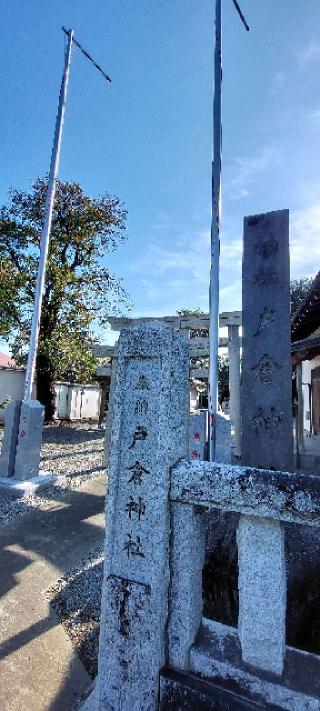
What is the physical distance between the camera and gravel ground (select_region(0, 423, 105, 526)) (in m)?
5.89

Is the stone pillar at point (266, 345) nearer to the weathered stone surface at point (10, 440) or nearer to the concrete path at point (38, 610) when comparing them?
the concrete path at point (38, 610)

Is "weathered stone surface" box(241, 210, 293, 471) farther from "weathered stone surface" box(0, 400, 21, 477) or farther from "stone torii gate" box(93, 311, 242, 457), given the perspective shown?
"weathered stone surface" box(0, 400, 21, 477)

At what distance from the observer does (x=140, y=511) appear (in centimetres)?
164

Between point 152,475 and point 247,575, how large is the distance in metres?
0.56

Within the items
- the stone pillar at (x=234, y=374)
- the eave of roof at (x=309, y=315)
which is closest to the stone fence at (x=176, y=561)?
the eave of roof at (x=309, y=315)

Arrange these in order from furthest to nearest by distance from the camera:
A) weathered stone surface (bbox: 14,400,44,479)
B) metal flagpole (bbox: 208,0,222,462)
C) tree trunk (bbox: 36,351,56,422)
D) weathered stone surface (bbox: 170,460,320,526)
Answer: tree trunk (bbox: 36,351,56,422) → weathered stone surface (bbox: 14,400,44,479) → metal flagpole (bbox: 208,0,222,462) → weathered stone surface (bbox: 170,460,320,526)

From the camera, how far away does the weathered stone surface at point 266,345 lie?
15.8 ft

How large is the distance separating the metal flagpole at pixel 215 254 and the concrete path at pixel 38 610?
7.88 ft

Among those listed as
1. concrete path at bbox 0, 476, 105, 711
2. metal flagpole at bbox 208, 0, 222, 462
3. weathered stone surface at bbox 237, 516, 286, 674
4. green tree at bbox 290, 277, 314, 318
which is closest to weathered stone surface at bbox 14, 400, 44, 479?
concrete path at bbox 0, 476, 105, 711

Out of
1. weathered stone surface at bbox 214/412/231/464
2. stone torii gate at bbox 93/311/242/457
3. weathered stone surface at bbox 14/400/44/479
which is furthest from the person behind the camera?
stone torii gate at bbox 93/311/242/457

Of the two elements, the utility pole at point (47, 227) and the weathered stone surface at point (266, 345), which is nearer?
the weathered stone surface at point (266, 345)

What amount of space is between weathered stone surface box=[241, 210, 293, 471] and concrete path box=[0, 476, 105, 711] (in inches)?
105

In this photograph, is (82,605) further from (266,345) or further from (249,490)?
(266,345)

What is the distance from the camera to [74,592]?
3350mm
